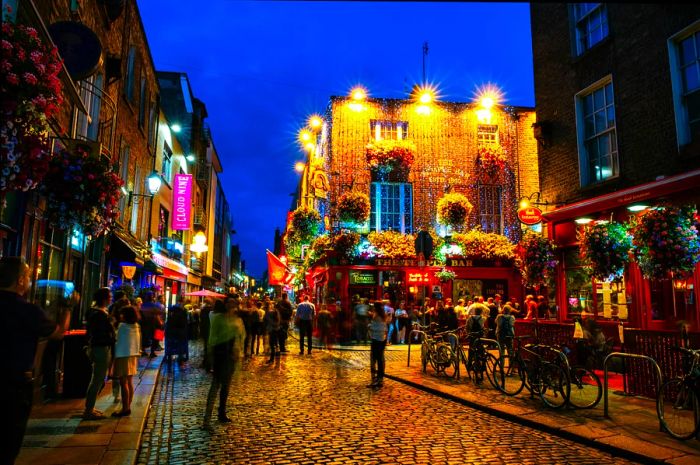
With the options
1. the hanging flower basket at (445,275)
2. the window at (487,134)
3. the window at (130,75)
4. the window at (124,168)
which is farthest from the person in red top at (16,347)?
the window at (487,134)

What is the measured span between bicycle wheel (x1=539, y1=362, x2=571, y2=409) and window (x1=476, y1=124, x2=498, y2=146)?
17.8 metres

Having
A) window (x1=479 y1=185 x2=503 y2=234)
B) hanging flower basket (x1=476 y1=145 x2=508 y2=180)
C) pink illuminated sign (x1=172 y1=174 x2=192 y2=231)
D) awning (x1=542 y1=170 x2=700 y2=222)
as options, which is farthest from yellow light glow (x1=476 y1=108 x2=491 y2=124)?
pink illuminated sign (x1=172 y1=174 x2=192 y2=231)

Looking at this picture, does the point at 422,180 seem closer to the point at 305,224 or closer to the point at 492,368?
the point at 305,224

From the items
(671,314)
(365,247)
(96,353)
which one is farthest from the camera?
(365,247)

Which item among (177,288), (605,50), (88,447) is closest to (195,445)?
(88,447)

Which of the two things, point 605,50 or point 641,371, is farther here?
point 605,50

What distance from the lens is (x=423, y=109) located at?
23969 millimetres

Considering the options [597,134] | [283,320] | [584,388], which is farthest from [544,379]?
[283,320]

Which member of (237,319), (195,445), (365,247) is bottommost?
(195,445)

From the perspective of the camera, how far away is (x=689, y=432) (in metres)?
6.36

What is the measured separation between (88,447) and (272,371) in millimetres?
7183

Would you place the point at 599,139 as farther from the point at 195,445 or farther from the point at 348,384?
the point at 195,445

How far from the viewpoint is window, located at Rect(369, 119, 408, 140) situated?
23891 millimetres

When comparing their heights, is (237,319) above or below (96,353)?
above
